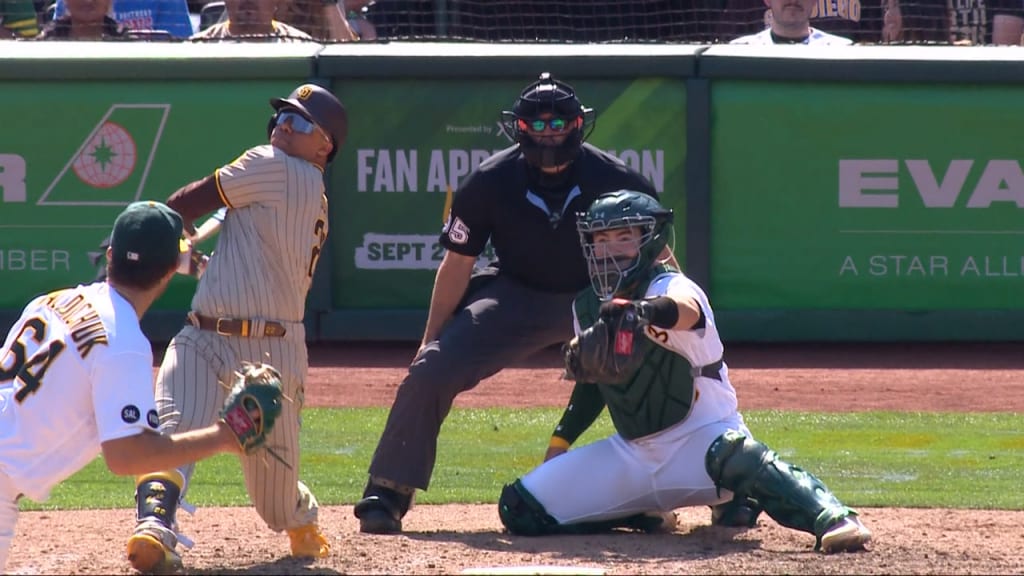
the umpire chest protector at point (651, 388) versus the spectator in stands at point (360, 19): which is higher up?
the spectator in stands at point (360, 19)

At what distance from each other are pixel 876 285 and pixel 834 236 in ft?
1.44

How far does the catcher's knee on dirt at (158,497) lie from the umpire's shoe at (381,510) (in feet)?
3.23

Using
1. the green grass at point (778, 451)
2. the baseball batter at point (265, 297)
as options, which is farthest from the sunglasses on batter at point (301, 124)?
the green grass at point (778, 451)

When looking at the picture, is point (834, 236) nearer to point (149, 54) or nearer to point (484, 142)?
point (484, 142)

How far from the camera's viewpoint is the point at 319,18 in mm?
11703

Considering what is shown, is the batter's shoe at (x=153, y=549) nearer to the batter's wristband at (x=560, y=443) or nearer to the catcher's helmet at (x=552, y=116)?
the batter's wristband at (x=560, y=443)

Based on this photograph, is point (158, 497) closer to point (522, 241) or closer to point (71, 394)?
point (71, 394)

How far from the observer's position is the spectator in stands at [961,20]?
36.9ft

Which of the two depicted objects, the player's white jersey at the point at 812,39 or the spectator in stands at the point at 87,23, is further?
the spectator in stands at the point at 87,23

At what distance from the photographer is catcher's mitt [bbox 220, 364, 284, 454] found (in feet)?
13.8

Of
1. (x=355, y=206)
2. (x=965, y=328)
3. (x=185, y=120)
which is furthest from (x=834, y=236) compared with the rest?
(x=185, y=120)

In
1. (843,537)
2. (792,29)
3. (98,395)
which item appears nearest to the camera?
(98,395)

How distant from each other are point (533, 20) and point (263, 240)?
23.3ft

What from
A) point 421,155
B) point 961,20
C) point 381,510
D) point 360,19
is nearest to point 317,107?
point 381,510
